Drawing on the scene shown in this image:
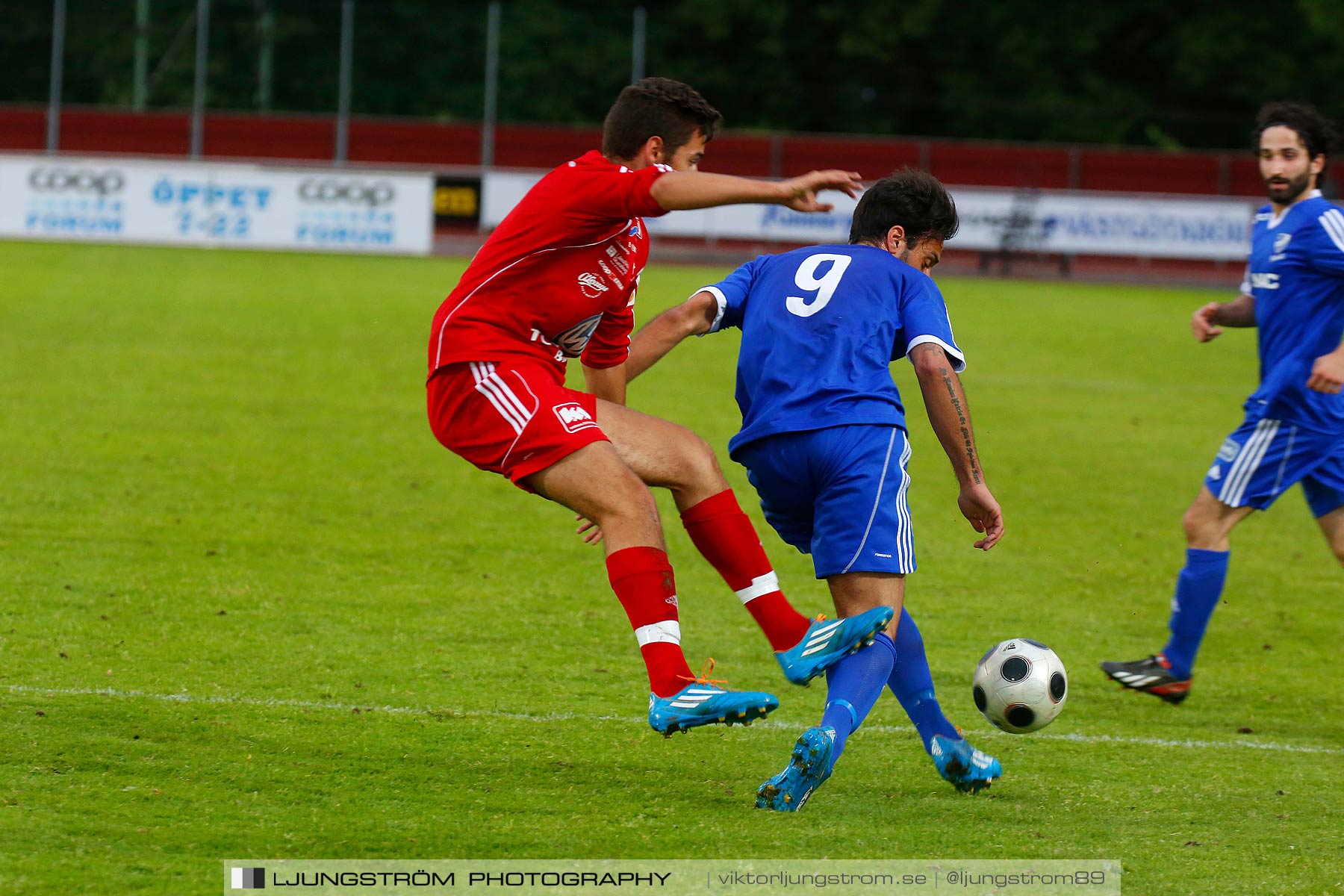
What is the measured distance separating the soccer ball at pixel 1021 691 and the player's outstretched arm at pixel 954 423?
0.55m

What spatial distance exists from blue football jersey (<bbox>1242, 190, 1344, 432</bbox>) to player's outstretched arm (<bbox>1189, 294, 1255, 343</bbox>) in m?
0.20

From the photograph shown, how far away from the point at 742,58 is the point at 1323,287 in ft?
140

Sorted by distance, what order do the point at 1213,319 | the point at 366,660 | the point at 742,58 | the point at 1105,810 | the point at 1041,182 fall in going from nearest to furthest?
the point at 1105,810, the point at 366,660, the point at 1213,319, the point at 1041,182, the point at 742,58

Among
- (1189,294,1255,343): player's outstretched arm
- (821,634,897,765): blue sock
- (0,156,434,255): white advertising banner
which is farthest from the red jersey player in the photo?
(0,156,434,255): white advertising banner

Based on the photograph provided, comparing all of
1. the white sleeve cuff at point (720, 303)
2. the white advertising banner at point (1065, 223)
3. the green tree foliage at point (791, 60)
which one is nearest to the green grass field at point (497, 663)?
the white sleeve cuff at point (720, 303)

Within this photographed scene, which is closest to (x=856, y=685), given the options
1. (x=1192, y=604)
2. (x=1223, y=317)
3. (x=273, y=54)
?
(x=1192, y=604)

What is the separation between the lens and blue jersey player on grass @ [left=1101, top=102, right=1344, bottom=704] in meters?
5.80

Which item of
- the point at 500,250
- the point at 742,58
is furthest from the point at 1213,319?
the point at 742,58

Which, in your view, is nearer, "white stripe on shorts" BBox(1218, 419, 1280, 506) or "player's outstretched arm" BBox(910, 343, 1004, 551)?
"player's outstretched arm" BBox(910, 343, 1004, 551)

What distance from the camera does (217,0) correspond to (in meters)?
41.7

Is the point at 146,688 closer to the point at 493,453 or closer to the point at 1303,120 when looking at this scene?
the point at 493,453

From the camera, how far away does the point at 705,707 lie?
13.5 feet

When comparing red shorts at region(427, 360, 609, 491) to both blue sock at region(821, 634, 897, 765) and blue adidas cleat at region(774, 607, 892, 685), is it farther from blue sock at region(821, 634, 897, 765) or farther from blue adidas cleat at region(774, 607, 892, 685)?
blue sock at region(821, 634, 897, 765)

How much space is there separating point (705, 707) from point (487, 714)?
1305 millimetres
